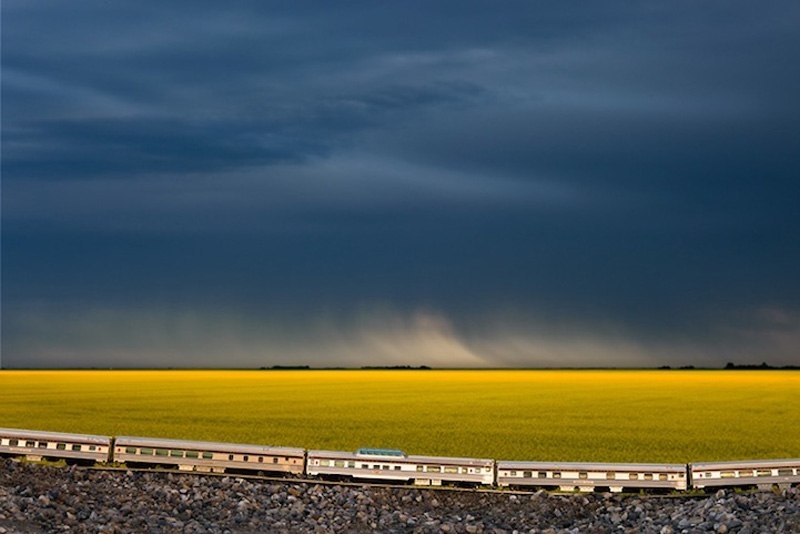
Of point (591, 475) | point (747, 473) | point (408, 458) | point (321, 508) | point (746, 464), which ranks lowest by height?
point (321, 508)

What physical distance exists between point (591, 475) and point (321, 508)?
25.9 feet

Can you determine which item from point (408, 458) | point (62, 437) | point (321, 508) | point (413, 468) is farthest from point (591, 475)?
point (62, 437)

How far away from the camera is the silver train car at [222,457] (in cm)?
2591

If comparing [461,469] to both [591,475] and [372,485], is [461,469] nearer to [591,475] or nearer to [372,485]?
[372,485]

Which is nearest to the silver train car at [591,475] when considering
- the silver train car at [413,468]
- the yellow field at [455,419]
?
the silver train car at [413,468]

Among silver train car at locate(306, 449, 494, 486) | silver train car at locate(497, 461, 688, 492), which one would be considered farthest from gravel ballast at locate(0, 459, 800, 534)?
silver train car at locate(306, 449, 494, 486)

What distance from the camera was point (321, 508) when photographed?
23.6 m

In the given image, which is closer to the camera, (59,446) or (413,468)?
(413,468)

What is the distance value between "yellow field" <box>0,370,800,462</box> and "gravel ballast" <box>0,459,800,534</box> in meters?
6.07

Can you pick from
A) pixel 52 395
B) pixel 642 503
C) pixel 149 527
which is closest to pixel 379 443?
pixel 642 503

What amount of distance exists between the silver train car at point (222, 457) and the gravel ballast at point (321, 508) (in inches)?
16.3

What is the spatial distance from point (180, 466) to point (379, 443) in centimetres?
939

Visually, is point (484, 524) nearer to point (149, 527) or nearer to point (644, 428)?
point (149, 527)

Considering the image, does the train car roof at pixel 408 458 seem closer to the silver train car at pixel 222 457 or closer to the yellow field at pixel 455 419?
the silver train car at pixel 222 457
